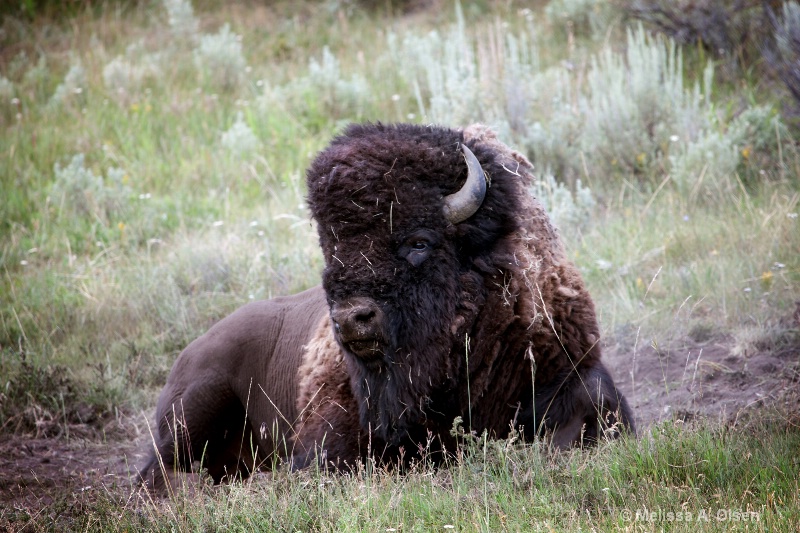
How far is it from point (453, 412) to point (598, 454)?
76 cm

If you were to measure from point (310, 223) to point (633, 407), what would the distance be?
2295 millimetres

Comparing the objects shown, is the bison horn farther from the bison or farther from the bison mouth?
the bison mouth

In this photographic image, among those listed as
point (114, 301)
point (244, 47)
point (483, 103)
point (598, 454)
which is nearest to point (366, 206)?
point (598, 454)

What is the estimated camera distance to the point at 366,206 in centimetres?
398

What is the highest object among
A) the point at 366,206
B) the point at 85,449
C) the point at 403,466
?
the point at 366,206

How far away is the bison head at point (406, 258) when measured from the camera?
12.9 feet

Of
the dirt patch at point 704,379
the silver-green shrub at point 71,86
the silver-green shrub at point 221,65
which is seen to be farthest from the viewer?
the silver-green shrub at point 221,65

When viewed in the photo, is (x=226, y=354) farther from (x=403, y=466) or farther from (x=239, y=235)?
(x=239, y=235)

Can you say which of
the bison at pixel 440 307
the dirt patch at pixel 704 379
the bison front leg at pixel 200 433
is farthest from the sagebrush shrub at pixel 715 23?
the bison front leg at pixel 200 433

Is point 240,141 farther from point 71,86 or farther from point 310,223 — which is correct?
point 310,223

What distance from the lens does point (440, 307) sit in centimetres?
400

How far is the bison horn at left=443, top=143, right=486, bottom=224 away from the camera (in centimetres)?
402

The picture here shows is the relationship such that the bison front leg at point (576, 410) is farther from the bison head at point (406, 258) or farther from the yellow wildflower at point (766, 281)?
the yellow wildflower at point (766, 281)

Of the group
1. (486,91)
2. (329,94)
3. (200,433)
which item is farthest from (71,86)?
(200,433)
